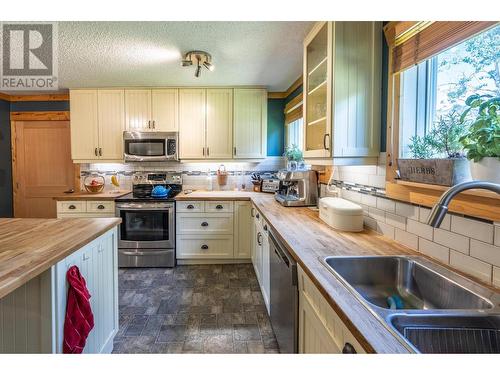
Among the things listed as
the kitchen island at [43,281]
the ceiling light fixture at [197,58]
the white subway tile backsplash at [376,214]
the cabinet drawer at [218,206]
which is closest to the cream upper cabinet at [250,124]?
the cabinet drawer at [218,206]

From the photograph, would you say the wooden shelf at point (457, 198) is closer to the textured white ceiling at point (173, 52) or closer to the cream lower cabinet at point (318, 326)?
the cream lower cabinet at point (318, 326)

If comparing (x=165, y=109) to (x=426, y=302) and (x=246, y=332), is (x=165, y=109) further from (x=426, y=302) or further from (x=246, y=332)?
(x=426, y=302)

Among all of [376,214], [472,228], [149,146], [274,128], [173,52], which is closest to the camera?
[472,228]

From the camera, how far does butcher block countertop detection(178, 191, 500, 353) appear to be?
76 centimetres

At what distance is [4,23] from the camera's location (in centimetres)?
218

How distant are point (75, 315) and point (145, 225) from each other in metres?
2.18

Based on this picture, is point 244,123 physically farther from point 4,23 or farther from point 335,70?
point 4,23

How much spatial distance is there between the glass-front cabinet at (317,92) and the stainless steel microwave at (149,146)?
203 cm

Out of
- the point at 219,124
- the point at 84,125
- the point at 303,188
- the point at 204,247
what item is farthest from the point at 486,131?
the point at 84,125

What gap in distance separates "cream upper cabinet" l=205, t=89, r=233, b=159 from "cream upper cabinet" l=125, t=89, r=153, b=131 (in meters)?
0.81

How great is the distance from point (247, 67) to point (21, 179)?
3.80 meters

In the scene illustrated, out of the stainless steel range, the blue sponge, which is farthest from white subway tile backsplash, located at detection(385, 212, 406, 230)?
the stainless steel range

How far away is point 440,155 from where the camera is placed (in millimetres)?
1469

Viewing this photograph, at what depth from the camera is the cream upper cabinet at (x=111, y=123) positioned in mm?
3904
